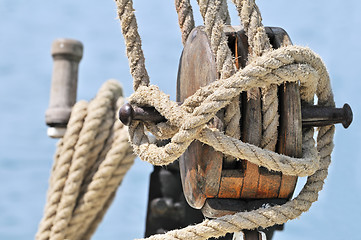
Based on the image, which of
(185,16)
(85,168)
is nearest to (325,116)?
(185,16)

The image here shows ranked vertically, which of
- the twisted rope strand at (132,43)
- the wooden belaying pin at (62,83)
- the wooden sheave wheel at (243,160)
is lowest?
the wooden sheave wheel at (243,160)

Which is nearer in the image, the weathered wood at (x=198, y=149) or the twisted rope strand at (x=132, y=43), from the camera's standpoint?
the weathered wood at (x=198, y=149)

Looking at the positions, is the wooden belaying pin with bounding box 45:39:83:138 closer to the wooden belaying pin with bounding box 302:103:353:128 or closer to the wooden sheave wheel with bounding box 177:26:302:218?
the wooden sheave wheel with bounding box 177:26:302:218

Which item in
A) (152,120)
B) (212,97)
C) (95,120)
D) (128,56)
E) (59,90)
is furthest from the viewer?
(59,90)

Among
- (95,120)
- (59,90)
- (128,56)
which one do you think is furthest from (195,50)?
(59,90)

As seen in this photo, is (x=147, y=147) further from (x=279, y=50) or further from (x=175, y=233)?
(x=279, y=50)

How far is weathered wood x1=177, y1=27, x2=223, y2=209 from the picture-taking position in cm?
112

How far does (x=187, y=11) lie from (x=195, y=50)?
0.45 feet

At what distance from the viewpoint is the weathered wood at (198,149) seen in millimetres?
1120

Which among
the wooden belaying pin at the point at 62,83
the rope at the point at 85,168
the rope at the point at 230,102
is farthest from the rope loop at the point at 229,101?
the wooden belaying pin at the point at 62,83

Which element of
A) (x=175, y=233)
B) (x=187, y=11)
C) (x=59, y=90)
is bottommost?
(x=175, y=233)

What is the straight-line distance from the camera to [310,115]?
1.15 meters

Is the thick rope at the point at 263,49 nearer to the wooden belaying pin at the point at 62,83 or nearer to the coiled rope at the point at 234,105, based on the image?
the coiled rope at the point at 234,105

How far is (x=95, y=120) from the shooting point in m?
2.13
